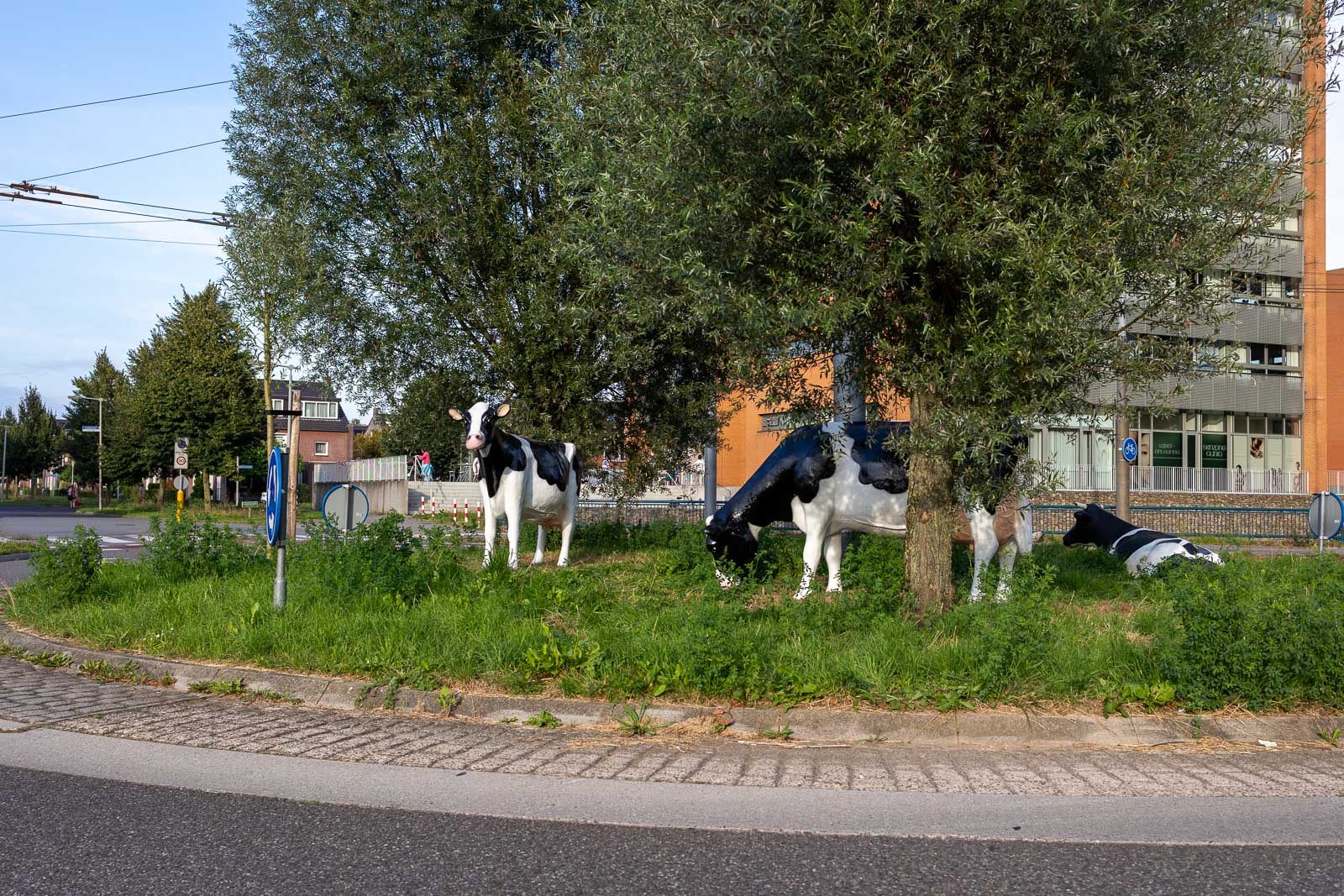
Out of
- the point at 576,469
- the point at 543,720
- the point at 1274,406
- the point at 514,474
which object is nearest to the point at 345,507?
the point at 514,474

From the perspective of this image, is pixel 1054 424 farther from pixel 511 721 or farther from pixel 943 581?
pixel 511 721

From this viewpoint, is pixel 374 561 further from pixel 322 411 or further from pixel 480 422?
pixel 322 411

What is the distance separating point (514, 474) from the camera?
12.1 meters

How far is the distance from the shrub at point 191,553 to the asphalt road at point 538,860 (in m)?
6.98

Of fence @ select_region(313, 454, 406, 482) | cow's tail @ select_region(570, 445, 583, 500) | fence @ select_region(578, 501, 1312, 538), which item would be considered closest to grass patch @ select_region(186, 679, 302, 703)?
cow's tail @ select_region(570, 445, 583, 500)

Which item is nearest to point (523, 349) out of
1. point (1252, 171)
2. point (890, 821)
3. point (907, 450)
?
point (907, 450)

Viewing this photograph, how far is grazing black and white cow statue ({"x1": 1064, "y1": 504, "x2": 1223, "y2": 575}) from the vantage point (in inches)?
467

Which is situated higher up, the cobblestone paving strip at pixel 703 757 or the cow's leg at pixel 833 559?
the cow's leg at pixel 833 559

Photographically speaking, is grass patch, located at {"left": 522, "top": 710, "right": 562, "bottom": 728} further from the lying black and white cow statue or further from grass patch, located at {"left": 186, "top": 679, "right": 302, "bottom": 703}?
the lying black and white cow statue

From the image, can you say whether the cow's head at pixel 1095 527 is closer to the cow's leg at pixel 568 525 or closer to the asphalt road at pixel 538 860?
the cow's leg at pixel 568 525

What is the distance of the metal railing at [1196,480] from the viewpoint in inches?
1510

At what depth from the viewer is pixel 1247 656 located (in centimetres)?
657

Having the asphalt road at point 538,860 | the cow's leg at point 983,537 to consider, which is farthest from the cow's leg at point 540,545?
the asphalt road at point 538,860

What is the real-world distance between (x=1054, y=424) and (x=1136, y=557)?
4.79 m
